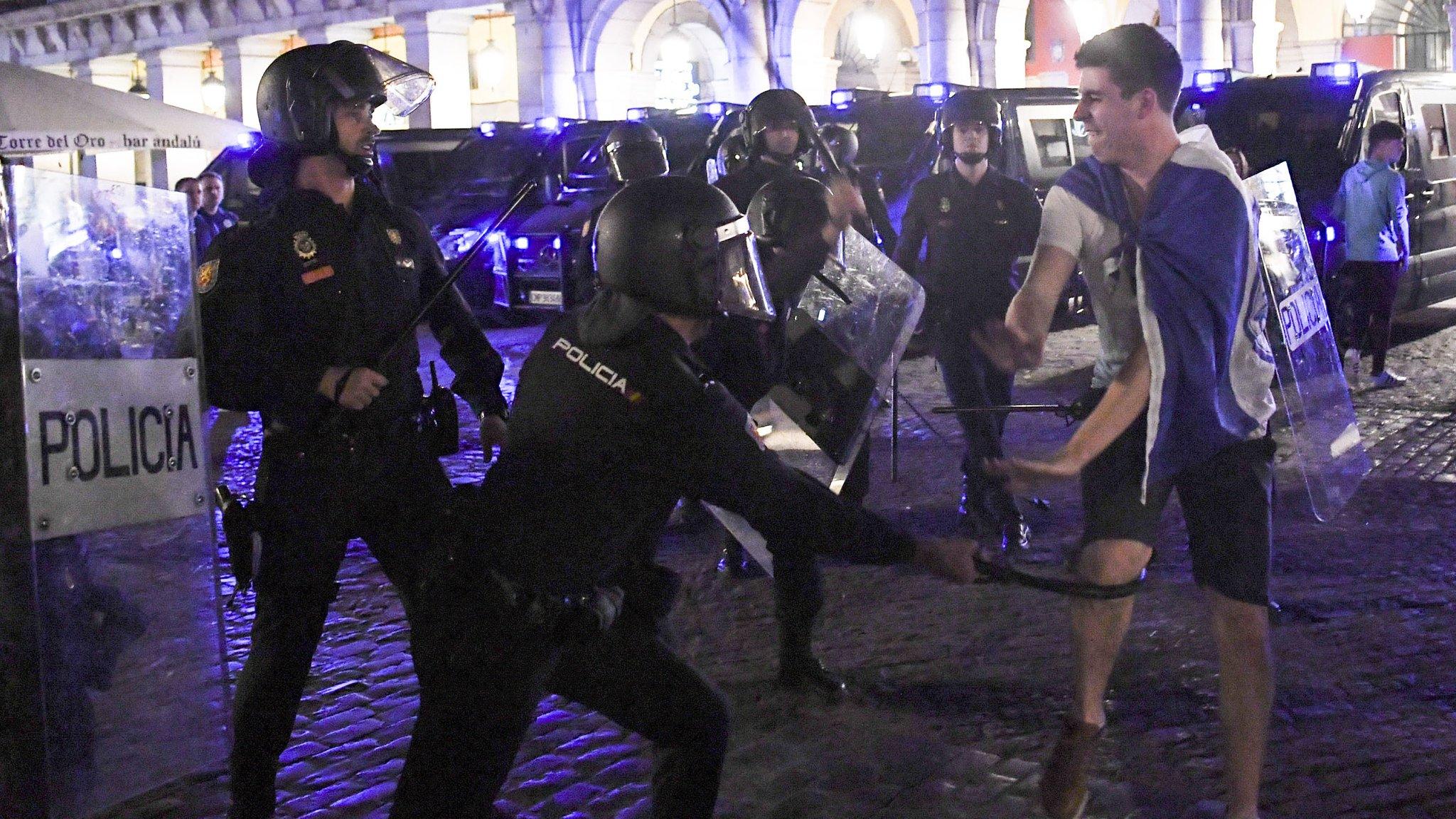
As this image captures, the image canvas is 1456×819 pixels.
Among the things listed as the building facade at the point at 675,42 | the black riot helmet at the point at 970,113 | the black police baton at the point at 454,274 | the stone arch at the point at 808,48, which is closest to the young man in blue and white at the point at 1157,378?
the black police baton at the point at 454,274

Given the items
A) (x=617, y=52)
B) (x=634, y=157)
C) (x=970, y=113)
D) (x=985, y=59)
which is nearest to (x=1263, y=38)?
(x=985, y=59)

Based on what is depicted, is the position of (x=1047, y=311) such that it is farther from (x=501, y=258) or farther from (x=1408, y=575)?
(x=501, y=258)

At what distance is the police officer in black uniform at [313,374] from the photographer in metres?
3.74

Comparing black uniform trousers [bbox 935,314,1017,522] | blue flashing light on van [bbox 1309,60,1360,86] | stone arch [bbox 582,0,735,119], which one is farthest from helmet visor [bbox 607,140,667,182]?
stone arch [bbox 582,0,735,119]

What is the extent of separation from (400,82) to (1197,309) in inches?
86.0

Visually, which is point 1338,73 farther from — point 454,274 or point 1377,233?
point 454,274

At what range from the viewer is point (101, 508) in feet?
12.5

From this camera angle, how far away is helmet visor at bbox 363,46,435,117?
4.23 m

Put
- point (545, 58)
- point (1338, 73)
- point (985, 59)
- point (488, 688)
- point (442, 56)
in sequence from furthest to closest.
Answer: point (442, 56) → point (545, 58) → point (985, 59) → point (1338, 73) → point (488, 688)

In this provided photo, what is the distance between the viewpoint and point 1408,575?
6.03 meters

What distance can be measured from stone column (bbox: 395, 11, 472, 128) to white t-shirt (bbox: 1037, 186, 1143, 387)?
27618 millimetres

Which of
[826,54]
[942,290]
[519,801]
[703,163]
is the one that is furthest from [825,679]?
[826,54]

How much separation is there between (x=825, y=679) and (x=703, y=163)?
350 inches

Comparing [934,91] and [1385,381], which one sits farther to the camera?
[934,91]
